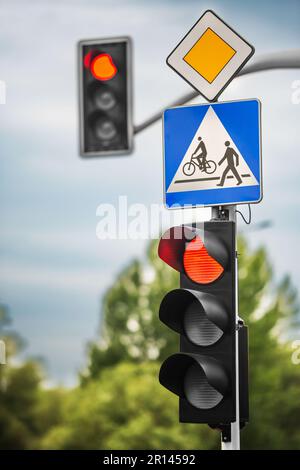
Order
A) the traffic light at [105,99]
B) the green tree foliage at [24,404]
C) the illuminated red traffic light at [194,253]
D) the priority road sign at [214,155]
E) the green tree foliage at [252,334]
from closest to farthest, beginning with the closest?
the illuminated red traffic light at [194,253], the priority road sign at [214,155], the traffic light at [105,99], the green tree foliage at [252,334], the green tree foliage at [24,404]

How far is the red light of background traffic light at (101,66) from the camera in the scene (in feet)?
22.7

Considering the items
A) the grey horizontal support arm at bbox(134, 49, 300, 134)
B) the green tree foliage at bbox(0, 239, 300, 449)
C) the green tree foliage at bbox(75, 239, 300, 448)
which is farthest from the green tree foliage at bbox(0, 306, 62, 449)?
the grey horizontal support arm at bbox(134, 49, 300, 134)

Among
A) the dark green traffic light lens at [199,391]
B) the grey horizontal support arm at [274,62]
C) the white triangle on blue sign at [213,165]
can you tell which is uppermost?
the grey horizontal support arm at [274,62]

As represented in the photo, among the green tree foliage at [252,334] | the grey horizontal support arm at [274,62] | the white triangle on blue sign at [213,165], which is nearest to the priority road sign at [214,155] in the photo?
the white triangle on blue sign at [213,165]

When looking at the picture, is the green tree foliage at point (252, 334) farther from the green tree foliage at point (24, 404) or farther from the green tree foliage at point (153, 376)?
the green tree foliage at point (24, 404)

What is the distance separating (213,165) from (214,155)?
0.06 metres

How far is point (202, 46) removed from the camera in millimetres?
6738

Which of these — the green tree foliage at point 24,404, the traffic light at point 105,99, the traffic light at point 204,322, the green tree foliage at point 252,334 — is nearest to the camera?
the traffic light at point 204,322

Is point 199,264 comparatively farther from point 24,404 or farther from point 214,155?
point 24,404

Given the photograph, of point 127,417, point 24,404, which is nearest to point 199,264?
point 127,417

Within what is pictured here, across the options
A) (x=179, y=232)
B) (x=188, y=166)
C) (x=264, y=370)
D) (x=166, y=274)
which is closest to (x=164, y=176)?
(x=188, y=166)

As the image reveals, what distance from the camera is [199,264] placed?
5.96 meters

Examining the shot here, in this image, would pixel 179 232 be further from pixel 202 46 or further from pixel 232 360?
pixel 202 46

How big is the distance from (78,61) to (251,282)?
3213 cm
